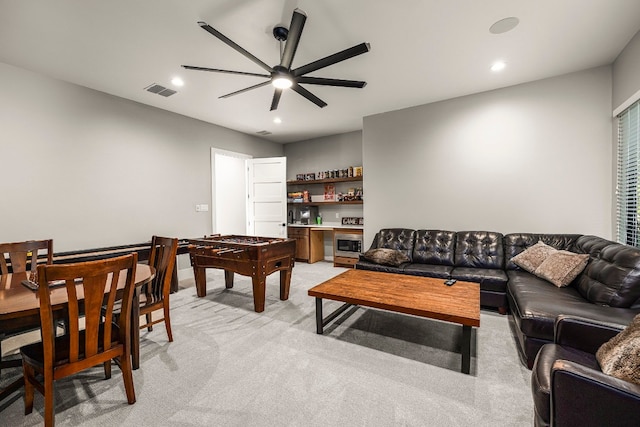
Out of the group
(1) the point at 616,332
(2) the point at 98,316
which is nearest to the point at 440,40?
(1) the point at 616,332

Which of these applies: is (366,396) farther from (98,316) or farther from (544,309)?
(98,316)

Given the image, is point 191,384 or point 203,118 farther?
point 203,118

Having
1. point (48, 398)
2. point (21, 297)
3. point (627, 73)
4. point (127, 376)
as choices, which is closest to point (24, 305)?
point (21, 297)

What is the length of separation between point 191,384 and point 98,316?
0.82 meters

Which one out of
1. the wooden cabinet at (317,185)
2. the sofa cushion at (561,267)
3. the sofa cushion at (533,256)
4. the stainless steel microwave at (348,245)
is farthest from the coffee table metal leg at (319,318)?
the wooden cabinet at (317,185)

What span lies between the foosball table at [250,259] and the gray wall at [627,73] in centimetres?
403

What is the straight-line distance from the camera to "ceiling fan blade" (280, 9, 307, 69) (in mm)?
1951

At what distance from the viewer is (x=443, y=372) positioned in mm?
2086

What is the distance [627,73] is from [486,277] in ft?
8.52

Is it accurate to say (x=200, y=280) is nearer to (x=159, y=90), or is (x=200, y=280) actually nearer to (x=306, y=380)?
(x=306, y=380)

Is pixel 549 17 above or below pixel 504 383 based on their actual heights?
above

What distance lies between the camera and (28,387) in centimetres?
168

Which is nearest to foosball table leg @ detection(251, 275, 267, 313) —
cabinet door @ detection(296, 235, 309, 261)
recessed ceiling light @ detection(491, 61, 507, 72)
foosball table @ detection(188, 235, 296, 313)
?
foosball table @ detection(188, 235, 296, 313)

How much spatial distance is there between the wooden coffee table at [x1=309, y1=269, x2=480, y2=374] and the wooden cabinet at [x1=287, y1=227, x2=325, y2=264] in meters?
3.08
